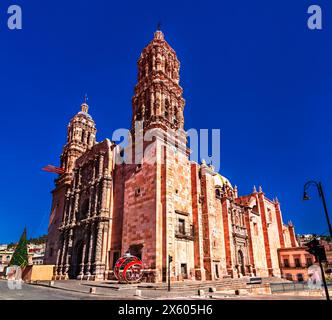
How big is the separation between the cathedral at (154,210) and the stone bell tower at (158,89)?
13 cm

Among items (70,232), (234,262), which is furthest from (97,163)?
(234,262)

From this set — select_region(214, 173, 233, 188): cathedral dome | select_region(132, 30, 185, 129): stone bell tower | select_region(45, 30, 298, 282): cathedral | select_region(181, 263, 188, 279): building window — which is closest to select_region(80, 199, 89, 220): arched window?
select_region(45, 30, 298, 282): cathedral

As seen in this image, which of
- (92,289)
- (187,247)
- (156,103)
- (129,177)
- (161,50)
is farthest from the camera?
(161,50)

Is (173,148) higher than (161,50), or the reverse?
(161,50)

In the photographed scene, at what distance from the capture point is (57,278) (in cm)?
2964

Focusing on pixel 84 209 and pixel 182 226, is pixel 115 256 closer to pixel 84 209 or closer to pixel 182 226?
pixel 182 226

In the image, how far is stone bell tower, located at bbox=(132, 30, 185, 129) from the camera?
3077 centimetres

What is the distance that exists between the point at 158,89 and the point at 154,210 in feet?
51.2

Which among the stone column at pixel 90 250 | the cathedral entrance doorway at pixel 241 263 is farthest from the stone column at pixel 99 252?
the cathedral entrance doorway at pixel 241 263

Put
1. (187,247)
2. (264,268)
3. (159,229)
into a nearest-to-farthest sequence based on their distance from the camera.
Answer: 1. (159,229)
2. (187,247)
3. (264,268)

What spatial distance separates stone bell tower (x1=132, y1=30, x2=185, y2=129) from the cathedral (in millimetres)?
129

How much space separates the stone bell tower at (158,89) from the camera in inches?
1212

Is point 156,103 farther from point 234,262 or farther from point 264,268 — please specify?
point 264,268

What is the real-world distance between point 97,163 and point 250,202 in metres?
28.1
